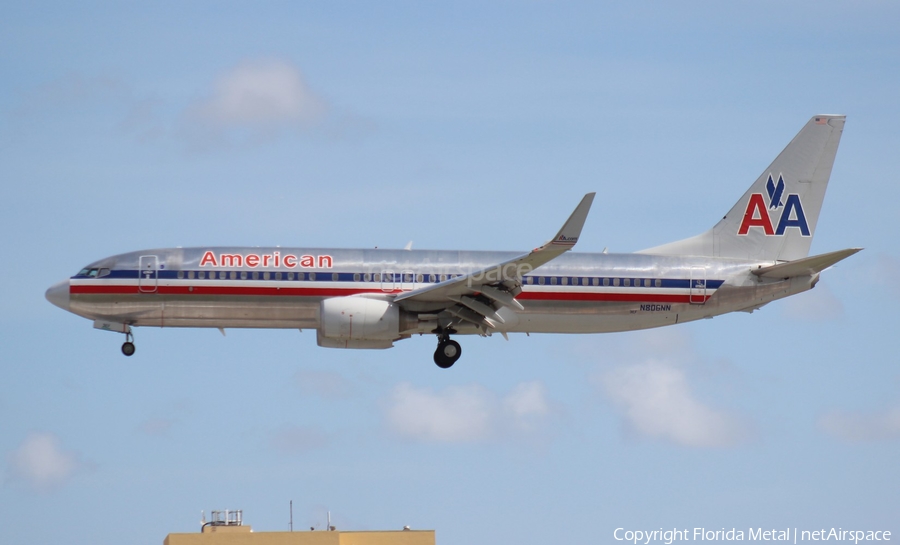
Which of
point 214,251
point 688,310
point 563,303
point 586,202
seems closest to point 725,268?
point 688,310

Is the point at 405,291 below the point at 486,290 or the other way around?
the other way around

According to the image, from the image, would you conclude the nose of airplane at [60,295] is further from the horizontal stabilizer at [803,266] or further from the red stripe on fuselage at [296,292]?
the horizontal stabilizer at [803,266]

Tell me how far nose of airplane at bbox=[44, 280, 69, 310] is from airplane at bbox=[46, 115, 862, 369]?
0.16 feet

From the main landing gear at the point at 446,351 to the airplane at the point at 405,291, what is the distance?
0.03m

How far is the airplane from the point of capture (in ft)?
145

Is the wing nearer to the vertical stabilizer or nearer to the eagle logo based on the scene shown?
the vertical stabilizer

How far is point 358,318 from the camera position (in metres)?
43.7

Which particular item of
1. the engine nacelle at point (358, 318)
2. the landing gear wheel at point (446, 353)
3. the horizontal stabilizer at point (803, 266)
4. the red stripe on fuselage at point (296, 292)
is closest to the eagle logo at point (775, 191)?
the horizontal stabilizer at point (803, 266)

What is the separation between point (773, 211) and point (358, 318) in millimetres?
17379

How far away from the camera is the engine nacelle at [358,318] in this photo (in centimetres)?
4353

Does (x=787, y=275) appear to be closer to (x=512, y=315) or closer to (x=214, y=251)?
(x=512, y=315)

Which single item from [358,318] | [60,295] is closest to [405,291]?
[358,318]

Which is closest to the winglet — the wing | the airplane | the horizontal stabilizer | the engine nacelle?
the wing

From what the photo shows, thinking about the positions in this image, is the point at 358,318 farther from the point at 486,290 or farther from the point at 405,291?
the point at 486,290
